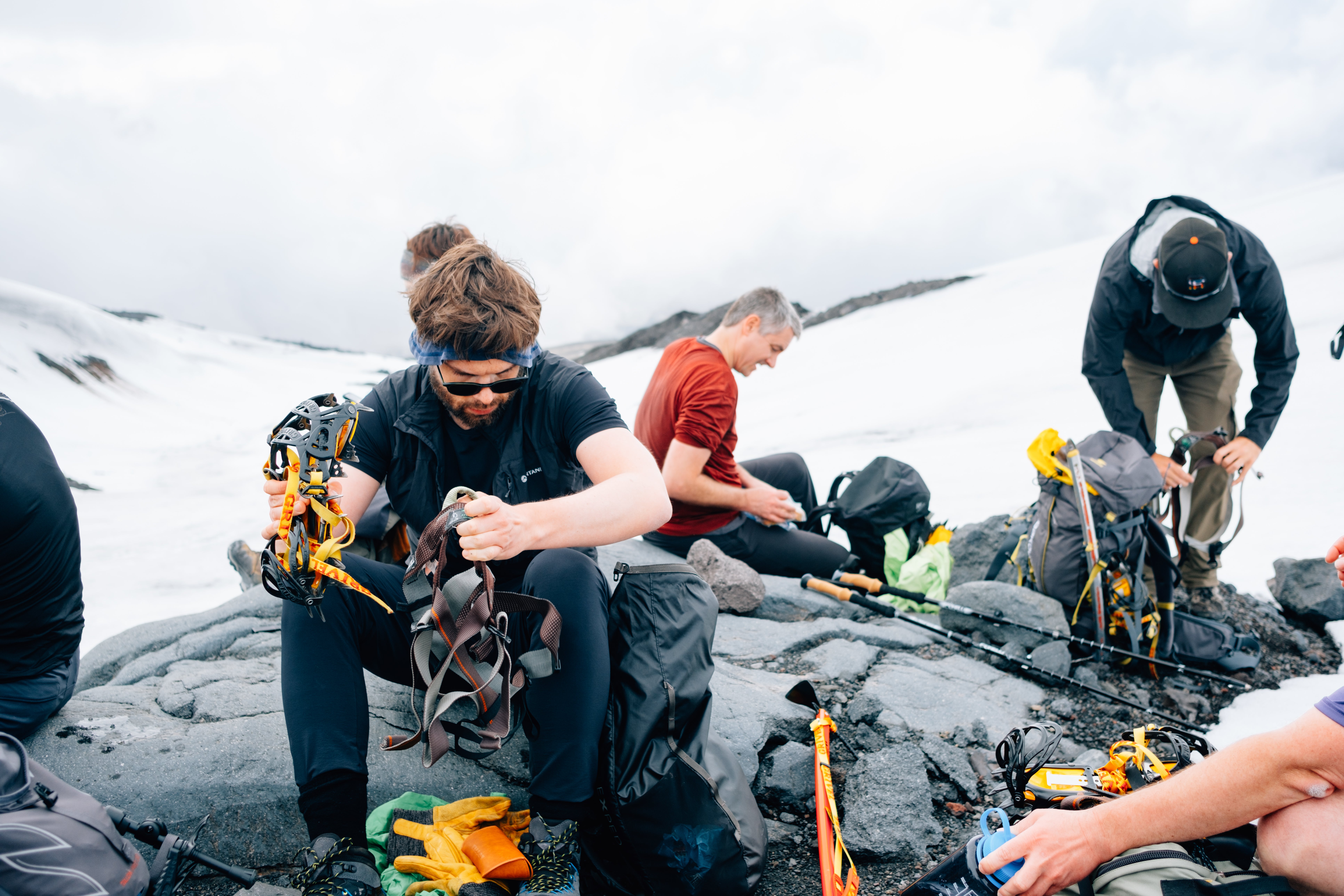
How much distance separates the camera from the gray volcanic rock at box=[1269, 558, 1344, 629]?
4.02 m

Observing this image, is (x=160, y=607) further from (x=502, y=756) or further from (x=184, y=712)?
(x=502, y=756)

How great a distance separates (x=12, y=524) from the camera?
2.02 m

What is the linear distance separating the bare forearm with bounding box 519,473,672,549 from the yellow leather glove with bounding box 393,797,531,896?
2.55ft

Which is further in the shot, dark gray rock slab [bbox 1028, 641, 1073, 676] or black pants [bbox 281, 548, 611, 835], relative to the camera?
dark gray rock slab [bbox 1028, 641, 1073, 676]

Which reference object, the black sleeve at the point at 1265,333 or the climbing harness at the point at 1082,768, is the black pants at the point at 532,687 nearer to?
the climbing harness at the point at 1082,768

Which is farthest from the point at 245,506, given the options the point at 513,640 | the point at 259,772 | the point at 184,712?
the point at 513,640

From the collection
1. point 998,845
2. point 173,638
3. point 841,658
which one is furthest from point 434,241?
point 998,845

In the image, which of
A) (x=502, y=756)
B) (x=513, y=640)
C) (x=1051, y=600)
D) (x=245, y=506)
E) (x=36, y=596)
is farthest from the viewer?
(x=245, y=506)

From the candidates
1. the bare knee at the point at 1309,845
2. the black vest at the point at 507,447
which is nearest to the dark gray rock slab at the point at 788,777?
the black vest at the point at 507,447

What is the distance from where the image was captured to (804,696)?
2.73 meters

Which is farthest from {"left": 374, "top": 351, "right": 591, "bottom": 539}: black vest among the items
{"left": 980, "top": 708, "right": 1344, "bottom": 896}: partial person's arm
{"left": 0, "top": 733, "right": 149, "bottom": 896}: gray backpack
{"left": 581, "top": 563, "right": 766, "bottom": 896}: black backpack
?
{"left": 980, "top": 708, "right": 1344, "bottom": 896}: partial person's arm

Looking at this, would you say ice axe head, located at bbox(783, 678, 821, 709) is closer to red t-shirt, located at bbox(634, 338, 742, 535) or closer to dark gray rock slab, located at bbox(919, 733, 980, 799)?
dark gray rock slab, located at bbox(919, 733, 980, 799)

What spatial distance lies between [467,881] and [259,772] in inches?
34.4

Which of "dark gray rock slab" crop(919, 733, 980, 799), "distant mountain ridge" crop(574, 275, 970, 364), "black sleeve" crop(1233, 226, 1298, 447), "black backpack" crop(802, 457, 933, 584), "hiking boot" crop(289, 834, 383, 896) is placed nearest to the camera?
"hiking boot" crop(289, 834, 383, 896)
